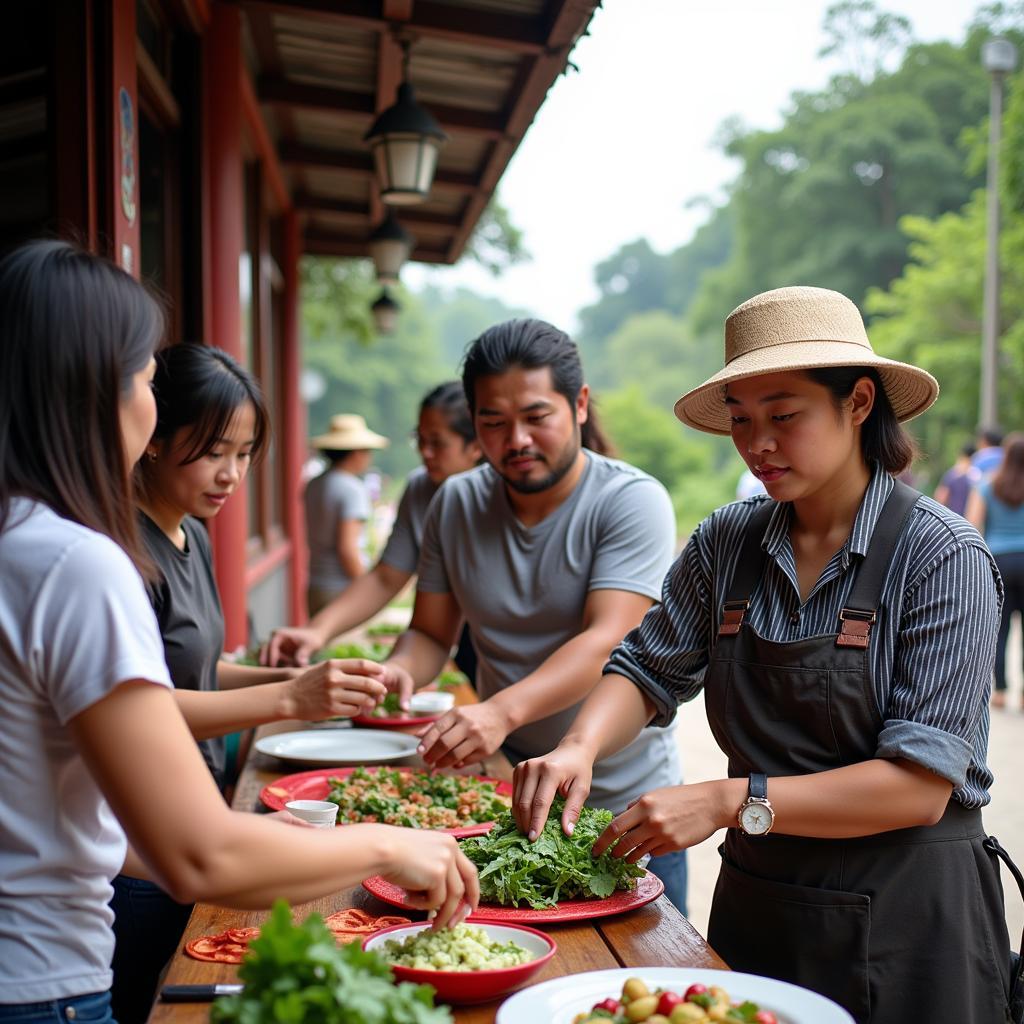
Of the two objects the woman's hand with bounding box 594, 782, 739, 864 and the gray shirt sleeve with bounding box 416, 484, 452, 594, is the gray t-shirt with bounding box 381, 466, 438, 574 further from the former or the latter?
the woman's hand with bounding box 594, 782, 739, 864

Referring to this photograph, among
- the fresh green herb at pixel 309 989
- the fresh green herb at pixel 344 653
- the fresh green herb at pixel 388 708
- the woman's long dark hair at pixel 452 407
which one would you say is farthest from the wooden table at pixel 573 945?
the woman's long dark hair at pixel 452 407

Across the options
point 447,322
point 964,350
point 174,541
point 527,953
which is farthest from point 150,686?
point 447,322

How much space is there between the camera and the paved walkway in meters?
5.43

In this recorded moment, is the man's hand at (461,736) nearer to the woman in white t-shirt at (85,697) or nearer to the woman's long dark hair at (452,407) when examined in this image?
the woman in white t-shirt at (85,697)

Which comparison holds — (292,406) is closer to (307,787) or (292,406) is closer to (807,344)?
(307,787)

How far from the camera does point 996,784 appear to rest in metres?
7.04

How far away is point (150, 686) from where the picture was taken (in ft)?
4.58

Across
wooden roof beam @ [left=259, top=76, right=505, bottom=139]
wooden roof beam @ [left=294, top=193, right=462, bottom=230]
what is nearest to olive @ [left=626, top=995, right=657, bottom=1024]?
wooden roof beam @ [left=259, top=76, right=505, bottom=139]

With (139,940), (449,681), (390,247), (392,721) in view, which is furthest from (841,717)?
(390,247)

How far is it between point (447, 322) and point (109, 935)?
11002 centimetres

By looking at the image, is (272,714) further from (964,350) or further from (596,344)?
(596,344)

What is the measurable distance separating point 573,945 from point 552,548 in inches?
57.7

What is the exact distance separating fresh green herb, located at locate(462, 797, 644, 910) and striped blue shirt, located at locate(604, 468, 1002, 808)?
51 centimetres

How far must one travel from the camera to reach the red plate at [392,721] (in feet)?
12.1
